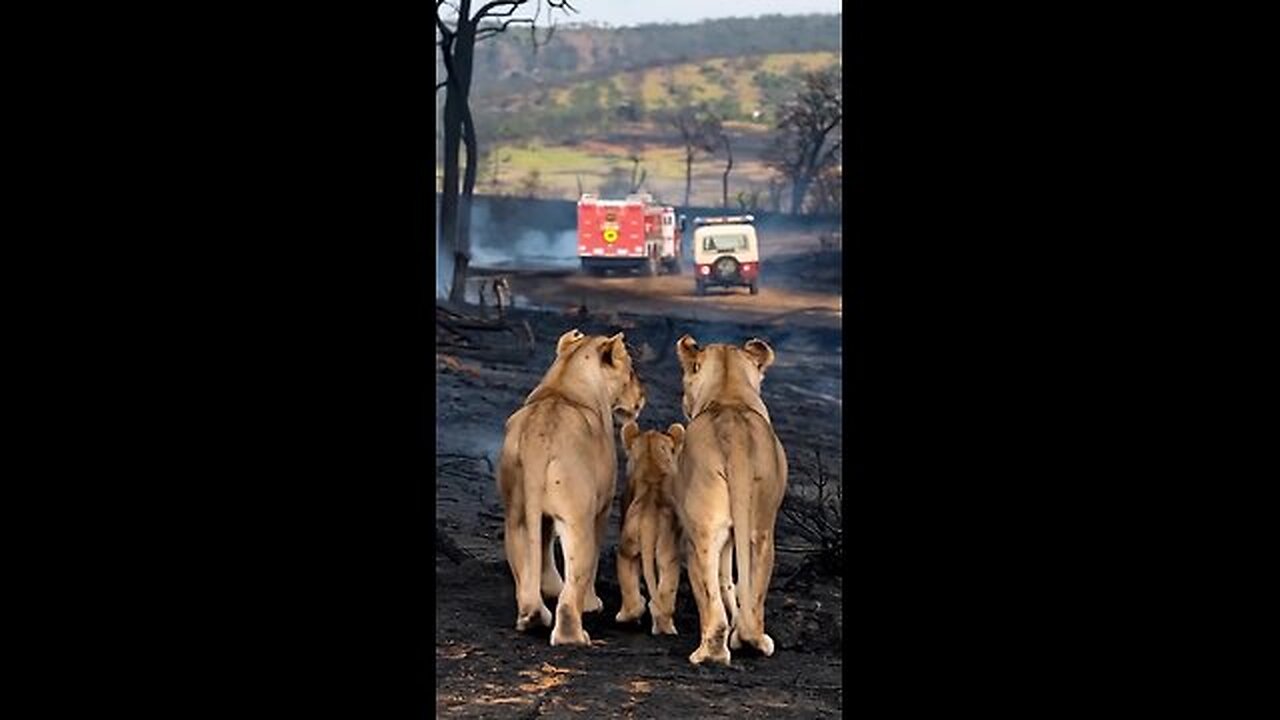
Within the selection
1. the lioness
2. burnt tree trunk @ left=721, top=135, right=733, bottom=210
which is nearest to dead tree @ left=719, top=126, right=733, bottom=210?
burnt tree trunk @ left=721, top=135, right=733, bottom=210

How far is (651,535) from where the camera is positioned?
8531 millimetres

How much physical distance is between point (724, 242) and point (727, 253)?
0.67 ft

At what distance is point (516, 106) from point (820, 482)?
374 cm

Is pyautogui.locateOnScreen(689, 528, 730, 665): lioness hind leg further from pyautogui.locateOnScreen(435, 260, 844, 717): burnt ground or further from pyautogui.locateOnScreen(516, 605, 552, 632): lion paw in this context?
pyautogui.locateOnScreen(516, 605, 552, 632): lion paw

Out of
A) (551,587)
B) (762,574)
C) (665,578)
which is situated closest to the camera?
(762,574)

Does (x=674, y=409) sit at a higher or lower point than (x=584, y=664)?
higher

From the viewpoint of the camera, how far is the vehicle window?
41.6 feet

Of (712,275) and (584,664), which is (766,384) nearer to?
(712,275)

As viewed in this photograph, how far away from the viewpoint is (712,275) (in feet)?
41.1

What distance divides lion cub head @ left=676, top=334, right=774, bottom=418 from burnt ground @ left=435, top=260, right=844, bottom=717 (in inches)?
38.1

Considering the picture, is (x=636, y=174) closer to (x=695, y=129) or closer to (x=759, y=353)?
(x=695, y=129)

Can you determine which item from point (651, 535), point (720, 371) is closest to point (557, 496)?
point (651, 535)
